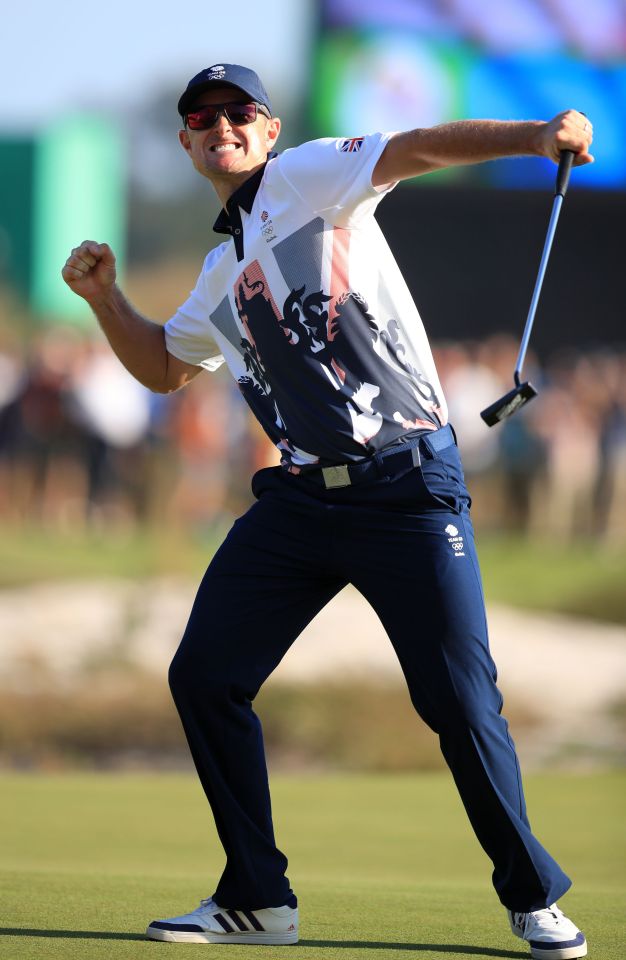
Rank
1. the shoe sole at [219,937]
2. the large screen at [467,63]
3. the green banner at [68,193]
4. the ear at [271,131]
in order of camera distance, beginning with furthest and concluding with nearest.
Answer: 1. the green banner at [68,193]
2. the large screen at [467,63]
3. the ear at [271,131]
4. the shoe sole at [219,937]

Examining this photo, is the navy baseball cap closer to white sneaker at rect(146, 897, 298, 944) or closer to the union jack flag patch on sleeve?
the union jack flag patch on sleeve

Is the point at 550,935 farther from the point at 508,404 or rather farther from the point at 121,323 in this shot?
the point at 121,323

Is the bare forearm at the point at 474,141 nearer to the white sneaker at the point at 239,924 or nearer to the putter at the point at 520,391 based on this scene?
the putter at the point at 520,391

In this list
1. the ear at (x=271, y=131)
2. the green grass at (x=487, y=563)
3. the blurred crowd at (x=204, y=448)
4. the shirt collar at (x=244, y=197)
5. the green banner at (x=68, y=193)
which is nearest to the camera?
the shirt collar at (x=244, y=197)

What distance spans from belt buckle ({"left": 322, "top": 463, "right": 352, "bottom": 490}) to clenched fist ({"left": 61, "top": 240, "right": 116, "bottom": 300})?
984 mm

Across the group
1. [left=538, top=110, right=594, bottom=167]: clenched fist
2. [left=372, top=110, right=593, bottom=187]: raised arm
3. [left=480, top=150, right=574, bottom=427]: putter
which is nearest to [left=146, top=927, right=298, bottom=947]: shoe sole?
[left=480, top=150, right=574, bottom=427]: putter

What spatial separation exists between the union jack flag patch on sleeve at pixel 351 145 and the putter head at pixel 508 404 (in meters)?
0.77

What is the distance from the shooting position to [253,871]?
4.37 m

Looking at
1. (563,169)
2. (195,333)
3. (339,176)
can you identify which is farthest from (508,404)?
(195,333)

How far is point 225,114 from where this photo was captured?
441cm

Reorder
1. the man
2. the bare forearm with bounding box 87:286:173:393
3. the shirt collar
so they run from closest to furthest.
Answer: the man
the shirt collar
the bare forearm with bounding box 87:286:173:393

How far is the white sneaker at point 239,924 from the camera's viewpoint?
4270 millimetres

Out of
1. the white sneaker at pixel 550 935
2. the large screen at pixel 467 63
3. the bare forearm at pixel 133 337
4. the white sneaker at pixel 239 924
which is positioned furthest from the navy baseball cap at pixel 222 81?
the large screen at pixel 467 63

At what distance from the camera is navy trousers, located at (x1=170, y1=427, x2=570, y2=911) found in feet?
13.5
